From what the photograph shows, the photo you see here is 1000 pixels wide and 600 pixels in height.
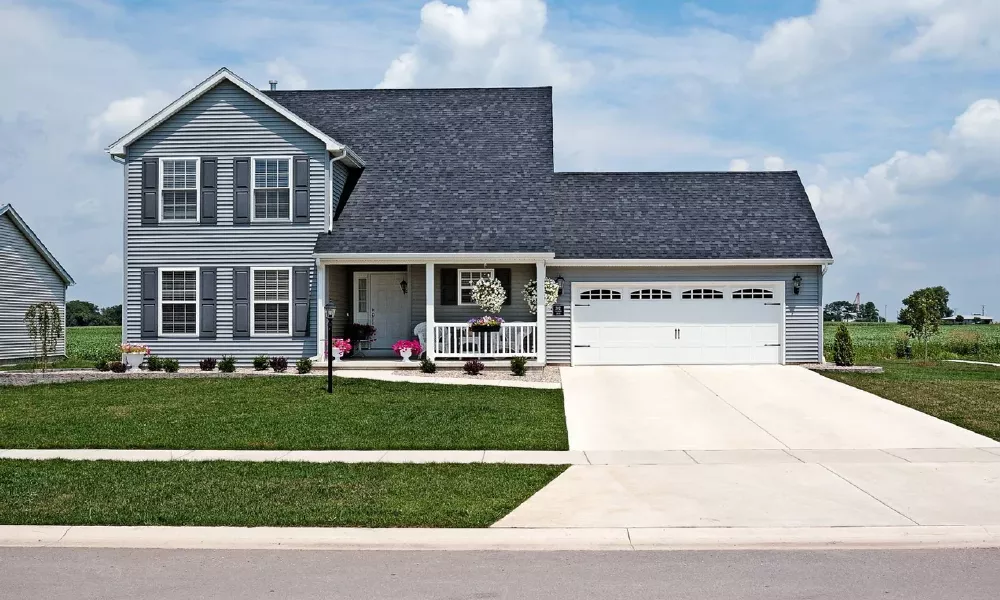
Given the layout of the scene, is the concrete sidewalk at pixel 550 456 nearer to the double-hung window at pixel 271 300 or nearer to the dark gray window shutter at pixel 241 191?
the double-hung window at pixel 271 300

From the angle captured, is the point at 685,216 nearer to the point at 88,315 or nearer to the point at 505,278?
the point at 505,278

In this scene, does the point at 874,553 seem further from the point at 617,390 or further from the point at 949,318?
the point at 949,318

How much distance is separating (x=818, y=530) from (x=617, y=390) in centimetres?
1033

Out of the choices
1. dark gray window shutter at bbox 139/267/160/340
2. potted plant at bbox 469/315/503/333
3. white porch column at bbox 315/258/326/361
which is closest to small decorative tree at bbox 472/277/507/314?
potted plant at bbox 469/315/503/333

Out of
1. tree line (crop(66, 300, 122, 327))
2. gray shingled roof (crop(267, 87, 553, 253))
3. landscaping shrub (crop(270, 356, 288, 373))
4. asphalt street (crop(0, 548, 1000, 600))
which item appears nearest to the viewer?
asphalt street (crop(0, 548, 1000, 600))

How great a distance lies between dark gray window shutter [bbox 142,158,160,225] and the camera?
2203 cm

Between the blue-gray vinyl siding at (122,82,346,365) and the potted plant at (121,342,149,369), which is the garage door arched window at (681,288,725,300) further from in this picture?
the potted plant at (121,342,149,369)

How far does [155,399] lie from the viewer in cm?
1653

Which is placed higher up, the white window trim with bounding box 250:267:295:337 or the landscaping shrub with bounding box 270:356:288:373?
the white window trim with bounding box 250:267:295:337

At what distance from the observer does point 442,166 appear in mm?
23938

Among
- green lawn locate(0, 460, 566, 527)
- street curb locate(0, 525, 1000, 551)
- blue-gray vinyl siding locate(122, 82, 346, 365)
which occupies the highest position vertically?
blue-gray vinyl siding locate(122, 82, 346, 365)

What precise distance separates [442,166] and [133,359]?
30.0ft

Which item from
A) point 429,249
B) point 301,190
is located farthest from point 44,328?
point 429,249

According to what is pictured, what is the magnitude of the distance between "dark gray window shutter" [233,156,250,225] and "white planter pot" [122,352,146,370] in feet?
13.0
